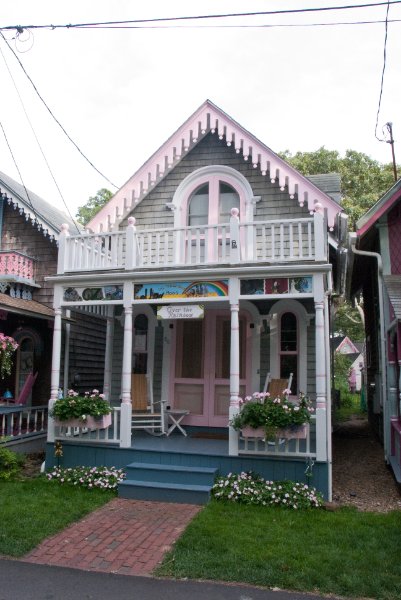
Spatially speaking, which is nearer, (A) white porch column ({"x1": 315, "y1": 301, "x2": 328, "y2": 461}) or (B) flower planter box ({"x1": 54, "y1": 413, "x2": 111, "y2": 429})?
(A) white porch column ({"x1": 315, "y1": 301, "x2": 328, "y2": 461})

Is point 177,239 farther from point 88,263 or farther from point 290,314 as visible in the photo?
point 290,314

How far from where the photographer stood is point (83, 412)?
8.40 meters

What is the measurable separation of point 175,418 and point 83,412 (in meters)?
2.55

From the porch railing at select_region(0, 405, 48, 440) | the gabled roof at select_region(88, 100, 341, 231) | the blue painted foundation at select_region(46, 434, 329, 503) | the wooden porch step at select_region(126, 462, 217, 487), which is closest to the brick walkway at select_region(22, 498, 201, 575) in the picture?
the blue painted foundation at select_region(46, 434, 329, 503)

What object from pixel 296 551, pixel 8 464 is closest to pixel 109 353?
pixel 8 464

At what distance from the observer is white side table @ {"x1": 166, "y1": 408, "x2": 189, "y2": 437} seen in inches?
387

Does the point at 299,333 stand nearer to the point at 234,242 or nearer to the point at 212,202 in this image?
the point at 234,242

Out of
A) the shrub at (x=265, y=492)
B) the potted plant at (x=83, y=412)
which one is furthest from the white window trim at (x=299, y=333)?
the potted plant at (x=83, y=412)

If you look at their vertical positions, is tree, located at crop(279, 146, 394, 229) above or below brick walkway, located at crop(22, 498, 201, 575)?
above

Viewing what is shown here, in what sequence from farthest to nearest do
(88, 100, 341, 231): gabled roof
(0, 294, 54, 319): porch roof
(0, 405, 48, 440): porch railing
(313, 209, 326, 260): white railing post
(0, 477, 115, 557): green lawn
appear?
(0, 294, 54, 319): porch roof < (0, 405, 48, 440): porch railing < (88, 100, 341, 231): gabled roof < (313, 209, 326, 260): white railing post < (0, 477, 115, 557): green lawn

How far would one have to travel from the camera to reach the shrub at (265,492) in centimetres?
704

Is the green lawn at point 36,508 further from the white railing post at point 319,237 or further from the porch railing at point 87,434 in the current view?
the white railing post at point 319,237

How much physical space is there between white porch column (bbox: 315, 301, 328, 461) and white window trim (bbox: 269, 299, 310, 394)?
1922 millimetres

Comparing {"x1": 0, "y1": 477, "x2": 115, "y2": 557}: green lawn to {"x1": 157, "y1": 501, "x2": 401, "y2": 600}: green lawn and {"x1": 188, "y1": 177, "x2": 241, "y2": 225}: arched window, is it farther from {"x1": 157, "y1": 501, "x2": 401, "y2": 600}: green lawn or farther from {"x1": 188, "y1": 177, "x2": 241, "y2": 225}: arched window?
{"x1": 188, "y1": 177, "x2": 241, "y2": 225}: arched window
